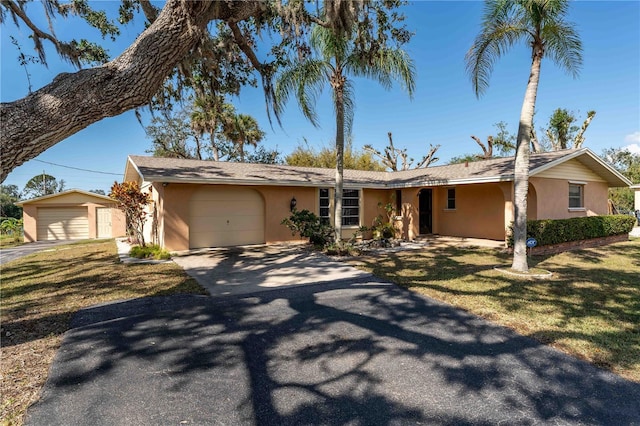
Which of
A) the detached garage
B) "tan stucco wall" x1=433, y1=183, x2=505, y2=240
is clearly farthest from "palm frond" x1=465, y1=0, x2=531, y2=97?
the detached garage

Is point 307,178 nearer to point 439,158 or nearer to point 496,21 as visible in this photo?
point 496,21

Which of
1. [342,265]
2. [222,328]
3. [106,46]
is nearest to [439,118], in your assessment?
[342,265]

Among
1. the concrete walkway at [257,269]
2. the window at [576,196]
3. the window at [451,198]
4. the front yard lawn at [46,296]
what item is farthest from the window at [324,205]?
the window at [576,196]

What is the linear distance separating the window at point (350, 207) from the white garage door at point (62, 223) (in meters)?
16.4

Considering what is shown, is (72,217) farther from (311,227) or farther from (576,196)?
(576,196)

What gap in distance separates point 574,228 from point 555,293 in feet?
22.9

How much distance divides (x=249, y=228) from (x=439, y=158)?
23637mm

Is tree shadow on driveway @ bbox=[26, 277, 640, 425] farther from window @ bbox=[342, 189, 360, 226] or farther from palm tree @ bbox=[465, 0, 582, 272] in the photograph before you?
window @ bbox=[342, 189, 360, 226]

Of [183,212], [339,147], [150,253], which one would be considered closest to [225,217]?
[183,212]

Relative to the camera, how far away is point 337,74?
10.4m

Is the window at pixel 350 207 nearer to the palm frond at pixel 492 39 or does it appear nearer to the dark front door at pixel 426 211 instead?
the dark front door at pixel 426 211

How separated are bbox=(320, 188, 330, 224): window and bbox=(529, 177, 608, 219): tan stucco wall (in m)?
7.54

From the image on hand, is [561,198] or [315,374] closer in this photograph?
[315,374]

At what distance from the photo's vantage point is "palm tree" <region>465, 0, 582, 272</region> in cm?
709
